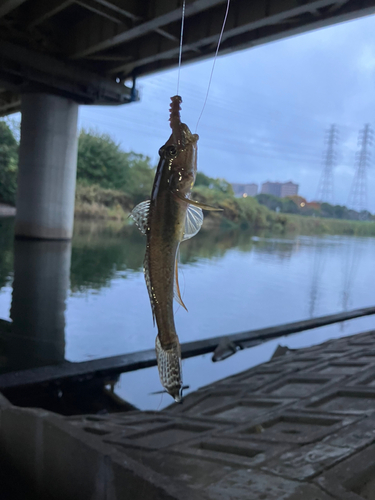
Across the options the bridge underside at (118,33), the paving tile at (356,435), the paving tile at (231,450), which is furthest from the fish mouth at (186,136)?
the bridge underside at (118,33)

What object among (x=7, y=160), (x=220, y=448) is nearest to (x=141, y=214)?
(x=220, y=448)

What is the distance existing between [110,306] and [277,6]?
6.30 m

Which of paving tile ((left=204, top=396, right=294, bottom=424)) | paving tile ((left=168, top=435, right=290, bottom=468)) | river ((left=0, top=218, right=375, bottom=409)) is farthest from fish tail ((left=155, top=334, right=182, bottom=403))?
paving tile ((left=204, top=396, right=294, bottom=424))

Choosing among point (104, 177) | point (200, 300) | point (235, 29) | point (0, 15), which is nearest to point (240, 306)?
point (200, 300)

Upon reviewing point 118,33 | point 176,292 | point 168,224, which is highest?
point 118,33

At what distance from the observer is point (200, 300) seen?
10234 mm

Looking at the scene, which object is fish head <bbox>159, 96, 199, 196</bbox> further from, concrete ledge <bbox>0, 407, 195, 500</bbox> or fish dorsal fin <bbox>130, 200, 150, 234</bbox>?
concrete ledge <bbox>0, 407, 195, 500</bbox>

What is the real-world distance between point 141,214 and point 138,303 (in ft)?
26.9

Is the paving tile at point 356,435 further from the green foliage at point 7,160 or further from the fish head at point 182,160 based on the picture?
the green foliage at point 7,160

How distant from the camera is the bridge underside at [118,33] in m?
8.26

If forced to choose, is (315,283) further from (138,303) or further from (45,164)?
(45,164)

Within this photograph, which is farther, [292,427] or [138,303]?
[138,303]

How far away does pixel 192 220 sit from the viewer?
1.01 m

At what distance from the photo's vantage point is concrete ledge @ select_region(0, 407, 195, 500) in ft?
7.22
